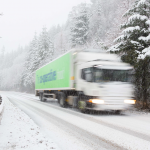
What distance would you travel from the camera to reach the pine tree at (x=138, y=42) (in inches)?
433

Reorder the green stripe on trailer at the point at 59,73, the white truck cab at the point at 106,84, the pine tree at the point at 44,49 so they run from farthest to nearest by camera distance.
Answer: the pine tree at the point at 44,49 → the green stripe on trailer at the point at 59,73 → the white truck cab at the point at 106,84

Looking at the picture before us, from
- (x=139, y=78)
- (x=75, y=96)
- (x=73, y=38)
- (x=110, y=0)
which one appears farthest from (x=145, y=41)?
(x=110, y=0)

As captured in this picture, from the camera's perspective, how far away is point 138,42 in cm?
1133

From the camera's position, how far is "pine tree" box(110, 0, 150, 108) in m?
11.0

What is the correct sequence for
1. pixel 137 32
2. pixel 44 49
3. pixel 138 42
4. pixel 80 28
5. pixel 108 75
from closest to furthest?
pixel 108 75 → pixel 138 42 → pixel 137 32 → pixel 80 28 → pixel 44 49

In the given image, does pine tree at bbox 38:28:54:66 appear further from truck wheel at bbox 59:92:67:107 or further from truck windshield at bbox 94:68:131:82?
truck windshield at bbox 94:68:131:82

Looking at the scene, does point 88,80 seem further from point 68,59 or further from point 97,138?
point 97,138

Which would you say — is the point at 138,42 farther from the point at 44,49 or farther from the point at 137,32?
the point at 44,49

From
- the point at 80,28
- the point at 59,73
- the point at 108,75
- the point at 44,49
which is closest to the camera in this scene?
the point at 108,75

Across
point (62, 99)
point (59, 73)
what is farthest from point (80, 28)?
point (62, 99)

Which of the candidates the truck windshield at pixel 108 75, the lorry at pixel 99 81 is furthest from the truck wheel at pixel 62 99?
the truck windshield at pixel 108 75

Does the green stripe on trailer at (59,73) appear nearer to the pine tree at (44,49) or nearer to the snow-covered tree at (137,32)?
the snow-covered tree at (137,32)

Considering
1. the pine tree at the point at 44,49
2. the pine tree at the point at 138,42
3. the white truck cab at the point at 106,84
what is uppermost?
the pine tree at the point at 44,49

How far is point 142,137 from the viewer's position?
5250 millimetres
